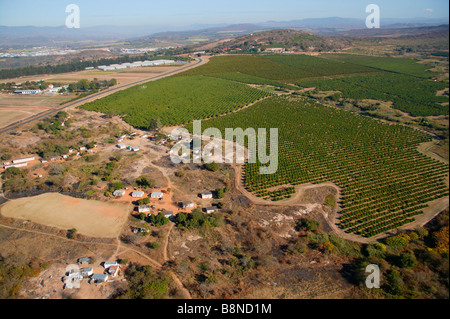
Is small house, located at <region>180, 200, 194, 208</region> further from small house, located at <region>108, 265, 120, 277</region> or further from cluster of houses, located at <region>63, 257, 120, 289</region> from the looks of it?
small house, located at <region>108, 265, 120, 277</region>

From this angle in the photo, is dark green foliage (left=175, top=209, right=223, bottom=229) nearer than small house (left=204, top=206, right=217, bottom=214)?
Yes

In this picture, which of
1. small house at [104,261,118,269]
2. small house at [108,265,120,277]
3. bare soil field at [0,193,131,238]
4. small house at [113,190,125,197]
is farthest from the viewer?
small house at [113,190,125,197]

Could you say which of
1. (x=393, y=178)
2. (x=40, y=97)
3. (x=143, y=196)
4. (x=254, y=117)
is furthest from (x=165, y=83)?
(x=393, y=178)

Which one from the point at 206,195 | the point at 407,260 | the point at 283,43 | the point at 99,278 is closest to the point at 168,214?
the point at 206,195

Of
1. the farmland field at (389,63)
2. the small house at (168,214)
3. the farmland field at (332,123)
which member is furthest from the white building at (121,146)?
the farmland field at (389,63)

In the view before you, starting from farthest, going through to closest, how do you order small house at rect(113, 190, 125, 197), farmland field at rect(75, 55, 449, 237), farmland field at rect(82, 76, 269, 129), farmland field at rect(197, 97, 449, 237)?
farmland field at rect(82, 76, 269, 129) → small house at rect(113, 190, 125, 197) → farmland field at rect(75, 55, 449, 237) → farmland field at rect(197, 97, 449, 237)

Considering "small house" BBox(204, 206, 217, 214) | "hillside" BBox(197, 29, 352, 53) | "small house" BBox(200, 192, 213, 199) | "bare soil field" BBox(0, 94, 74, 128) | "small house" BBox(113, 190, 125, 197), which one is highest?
"hillside" BBox(197, 29, 352, 53)

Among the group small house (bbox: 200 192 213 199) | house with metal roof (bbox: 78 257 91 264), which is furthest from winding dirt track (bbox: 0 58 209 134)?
small house (bbox: 200 192 213 199)

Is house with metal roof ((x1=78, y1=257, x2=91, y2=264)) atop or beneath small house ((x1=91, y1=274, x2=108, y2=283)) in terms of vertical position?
atop
